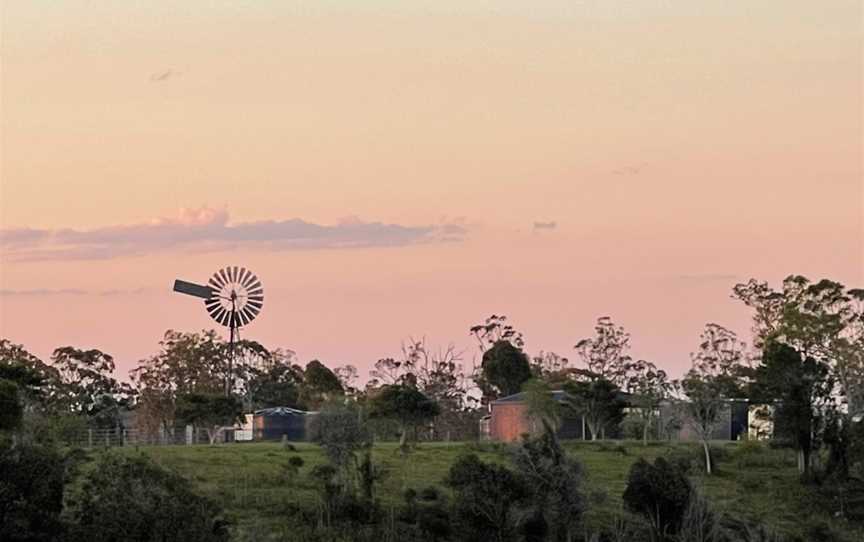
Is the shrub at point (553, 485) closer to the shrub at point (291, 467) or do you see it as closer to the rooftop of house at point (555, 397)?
the shrub at point (291, 467)

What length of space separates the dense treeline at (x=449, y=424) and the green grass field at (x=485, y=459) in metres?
1.09

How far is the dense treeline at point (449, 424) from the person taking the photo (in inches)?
2120

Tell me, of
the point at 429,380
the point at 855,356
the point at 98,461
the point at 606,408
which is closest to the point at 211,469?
the point at 98,461

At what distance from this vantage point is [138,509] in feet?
169

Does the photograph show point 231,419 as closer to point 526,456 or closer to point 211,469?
point 211,469

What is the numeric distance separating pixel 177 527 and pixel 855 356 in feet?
185

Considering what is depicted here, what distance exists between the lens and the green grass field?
2499 inches

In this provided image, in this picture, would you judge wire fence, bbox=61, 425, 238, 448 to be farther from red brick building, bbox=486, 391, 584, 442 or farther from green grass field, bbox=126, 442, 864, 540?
red brick building, bbox=486, 391, 584, 442

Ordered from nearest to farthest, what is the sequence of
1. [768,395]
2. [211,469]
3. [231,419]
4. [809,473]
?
[211,469] < [809,473] < [768,395] < [231,419]

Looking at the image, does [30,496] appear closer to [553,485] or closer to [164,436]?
[553,485]

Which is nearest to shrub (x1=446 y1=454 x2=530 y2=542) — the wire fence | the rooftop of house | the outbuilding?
the wire fence

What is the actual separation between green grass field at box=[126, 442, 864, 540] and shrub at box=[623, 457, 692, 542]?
1288 millimetres

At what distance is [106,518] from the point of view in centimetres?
5188

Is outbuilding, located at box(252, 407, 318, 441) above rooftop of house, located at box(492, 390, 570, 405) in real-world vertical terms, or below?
below
